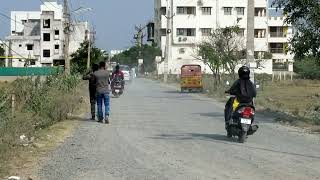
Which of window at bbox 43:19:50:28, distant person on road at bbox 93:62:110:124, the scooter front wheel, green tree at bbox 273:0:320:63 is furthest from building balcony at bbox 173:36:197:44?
the scooter front wheel

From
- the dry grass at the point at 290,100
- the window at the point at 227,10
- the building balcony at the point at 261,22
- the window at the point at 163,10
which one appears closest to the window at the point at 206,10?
the window at the point at 227,10

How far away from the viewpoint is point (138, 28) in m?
135

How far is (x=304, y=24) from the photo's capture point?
2055cm

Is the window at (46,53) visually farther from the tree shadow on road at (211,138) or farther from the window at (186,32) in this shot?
the tree shadow on road at (211,138)

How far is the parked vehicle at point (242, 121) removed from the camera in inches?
553

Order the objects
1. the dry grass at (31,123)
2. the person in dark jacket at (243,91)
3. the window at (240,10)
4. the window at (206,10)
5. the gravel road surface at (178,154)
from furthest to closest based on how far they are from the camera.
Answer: the window at (240,10) → the window at (206,10) → the person in dark jacket at (243,91) → the dry grass at (31,123) → the gravel road surface at (178,154)

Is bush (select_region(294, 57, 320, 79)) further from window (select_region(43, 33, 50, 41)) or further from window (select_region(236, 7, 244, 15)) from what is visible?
window (select_region(43, 33, 50, 41))

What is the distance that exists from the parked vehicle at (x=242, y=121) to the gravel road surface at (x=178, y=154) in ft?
0.88

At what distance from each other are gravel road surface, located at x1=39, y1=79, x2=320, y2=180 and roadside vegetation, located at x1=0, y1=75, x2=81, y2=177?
32.0 inches

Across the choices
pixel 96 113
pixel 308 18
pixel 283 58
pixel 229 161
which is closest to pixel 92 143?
pixel 229 161

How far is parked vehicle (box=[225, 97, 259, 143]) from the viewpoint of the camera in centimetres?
1404

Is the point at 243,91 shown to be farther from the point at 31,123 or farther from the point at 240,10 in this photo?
the point at 240,10

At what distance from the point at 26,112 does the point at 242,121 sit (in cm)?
608

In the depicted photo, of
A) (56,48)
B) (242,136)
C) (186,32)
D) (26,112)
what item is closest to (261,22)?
(186,32)
